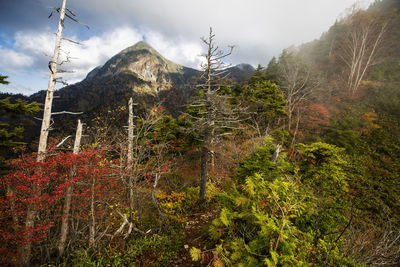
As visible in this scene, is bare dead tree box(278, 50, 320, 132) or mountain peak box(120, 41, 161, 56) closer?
bare dead tree box(278, 50, 320, 132)

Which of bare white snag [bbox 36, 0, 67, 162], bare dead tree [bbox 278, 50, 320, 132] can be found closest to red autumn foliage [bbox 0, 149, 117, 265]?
bare white snag [bbox 36, 0, 67, 162]

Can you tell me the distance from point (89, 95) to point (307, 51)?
93389 millimetres

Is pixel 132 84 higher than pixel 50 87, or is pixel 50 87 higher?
pixel 132 84

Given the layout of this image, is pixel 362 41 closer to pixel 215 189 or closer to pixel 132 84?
pixel 215 189

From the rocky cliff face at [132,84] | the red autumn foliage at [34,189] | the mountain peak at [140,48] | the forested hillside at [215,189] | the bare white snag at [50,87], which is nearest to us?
the forested hillside at [215,189]

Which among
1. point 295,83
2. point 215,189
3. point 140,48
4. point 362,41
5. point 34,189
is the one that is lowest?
point 215,189

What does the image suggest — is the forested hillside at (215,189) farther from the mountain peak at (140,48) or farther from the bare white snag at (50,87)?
the mountain peak at (140,48)

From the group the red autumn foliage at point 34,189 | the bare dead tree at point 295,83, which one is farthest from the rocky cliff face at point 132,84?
the red autumn foliage at point 34,189

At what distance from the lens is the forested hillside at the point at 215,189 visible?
384 cm

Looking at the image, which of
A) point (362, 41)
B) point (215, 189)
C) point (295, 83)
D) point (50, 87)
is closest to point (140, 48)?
point (362, 41)

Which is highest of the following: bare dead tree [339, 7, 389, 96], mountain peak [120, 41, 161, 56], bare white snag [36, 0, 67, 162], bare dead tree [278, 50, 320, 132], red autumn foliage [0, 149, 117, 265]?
mountain peak [120, 41, 161, 56]

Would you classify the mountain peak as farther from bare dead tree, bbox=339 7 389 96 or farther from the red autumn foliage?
the red autumn foliage

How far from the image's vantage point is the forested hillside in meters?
3.84

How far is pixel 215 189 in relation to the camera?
10.4 m
